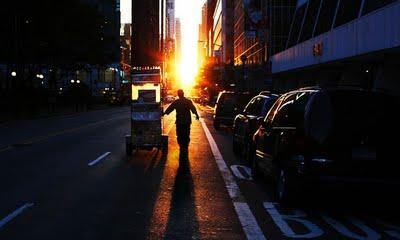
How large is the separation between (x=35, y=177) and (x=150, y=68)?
23.6 feet

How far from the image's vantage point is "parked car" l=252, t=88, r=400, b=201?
28.0 ft

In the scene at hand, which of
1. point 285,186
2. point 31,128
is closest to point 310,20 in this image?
Answer: point 31,128

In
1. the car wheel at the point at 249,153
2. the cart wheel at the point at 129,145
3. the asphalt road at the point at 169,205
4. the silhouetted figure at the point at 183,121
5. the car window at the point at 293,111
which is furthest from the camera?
the cart wheel at the point at 129,145

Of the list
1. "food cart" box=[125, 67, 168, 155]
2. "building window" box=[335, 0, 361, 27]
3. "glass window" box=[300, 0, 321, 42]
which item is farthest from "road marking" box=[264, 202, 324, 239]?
"glass window" box=[300, 0, 321, 42]

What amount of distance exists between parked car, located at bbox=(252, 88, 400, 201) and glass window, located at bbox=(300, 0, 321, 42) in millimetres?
36870

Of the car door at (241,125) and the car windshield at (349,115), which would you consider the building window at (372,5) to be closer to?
the car door at (241,125)

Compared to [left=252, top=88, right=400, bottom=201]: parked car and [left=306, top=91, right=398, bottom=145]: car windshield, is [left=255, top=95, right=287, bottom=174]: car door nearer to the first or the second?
[left=252, top=88, right=400, bottom=201]: parked car

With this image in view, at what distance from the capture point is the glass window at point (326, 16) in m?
39.8

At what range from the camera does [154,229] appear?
7.69 m

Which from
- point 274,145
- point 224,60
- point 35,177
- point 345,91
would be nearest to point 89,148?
point 35,177

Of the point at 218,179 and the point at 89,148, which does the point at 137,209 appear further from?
the point at 89,148

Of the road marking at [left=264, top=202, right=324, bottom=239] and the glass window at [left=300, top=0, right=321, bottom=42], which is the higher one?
the glass window at [left=300, top=0, right=321, bottom=42]

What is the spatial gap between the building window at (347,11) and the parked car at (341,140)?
25222mm

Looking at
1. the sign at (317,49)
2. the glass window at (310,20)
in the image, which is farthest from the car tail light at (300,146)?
the glass window at (310,20)
